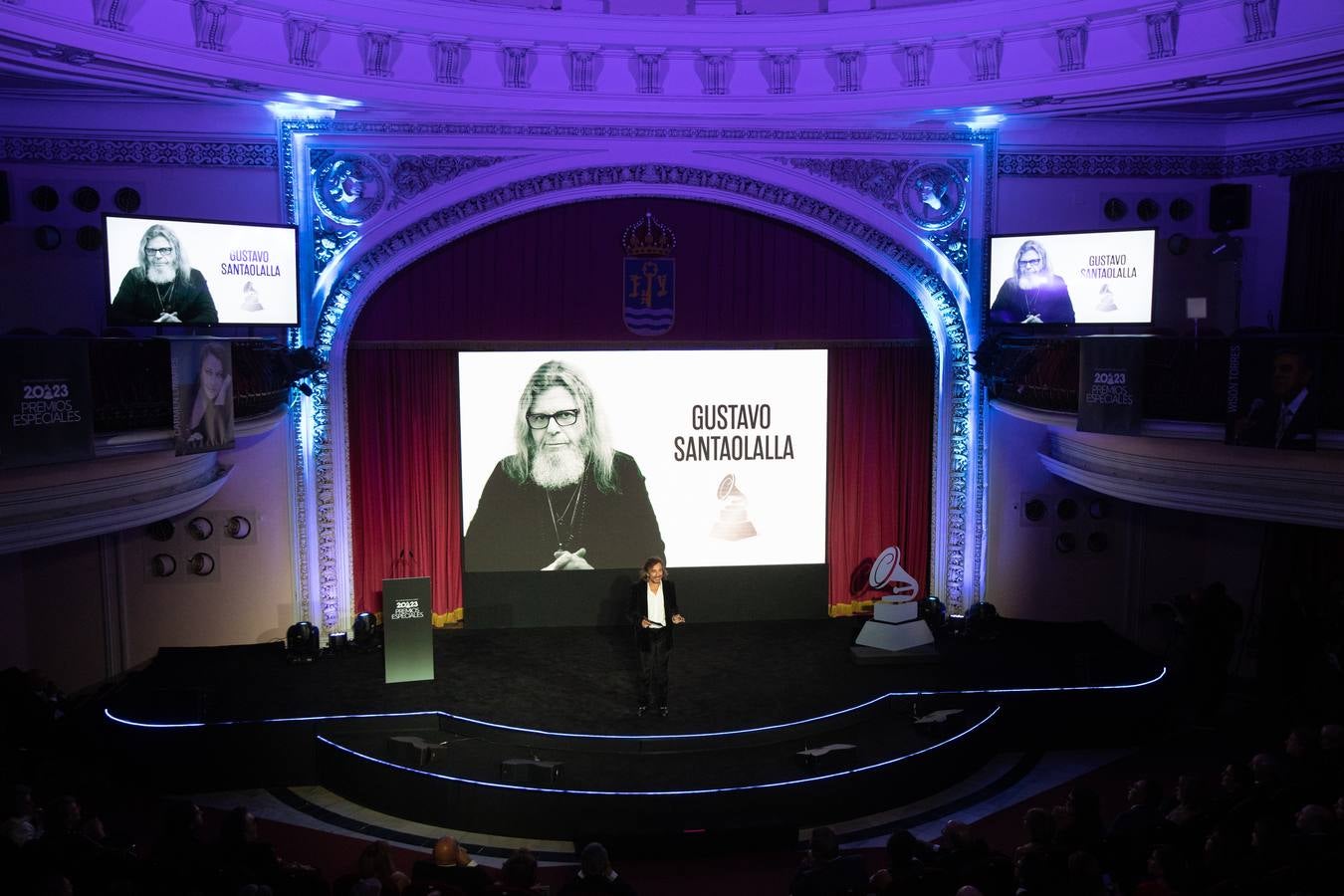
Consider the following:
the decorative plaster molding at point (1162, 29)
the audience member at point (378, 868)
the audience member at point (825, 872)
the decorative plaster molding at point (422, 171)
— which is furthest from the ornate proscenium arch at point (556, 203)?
the audience member at point (825, 872)

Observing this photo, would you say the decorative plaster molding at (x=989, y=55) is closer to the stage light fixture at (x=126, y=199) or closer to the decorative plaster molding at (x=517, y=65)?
the decorative plaster molding at (x=517, y=65)

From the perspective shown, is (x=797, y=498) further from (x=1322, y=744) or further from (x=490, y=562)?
(x=1322, y=744)

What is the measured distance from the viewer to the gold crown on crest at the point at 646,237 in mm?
12680

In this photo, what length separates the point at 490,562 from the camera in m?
13.0

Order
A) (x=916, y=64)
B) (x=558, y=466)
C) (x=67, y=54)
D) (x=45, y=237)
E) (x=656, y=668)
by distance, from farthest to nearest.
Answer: (x=558, y=466) < (x=916, y=64) < (x=45, y=237) < (x=656, y=668) < (x=67, y=54)

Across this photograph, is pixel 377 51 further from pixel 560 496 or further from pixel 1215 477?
pixel 1215 477

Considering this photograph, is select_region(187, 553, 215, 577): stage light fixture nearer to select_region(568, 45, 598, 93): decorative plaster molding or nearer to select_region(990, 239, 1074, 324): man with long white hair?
select_region(568, 45, 598, 93): decorative plaster molding

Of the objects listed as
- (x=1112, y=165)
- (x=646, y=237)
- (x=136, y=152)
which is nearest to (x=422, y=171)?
(x=646, y=237)

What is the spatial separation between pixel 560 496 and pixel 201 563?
376cm

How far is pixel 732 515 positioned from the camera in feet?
43.3

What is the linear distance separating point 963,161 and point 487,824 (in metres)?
8.33

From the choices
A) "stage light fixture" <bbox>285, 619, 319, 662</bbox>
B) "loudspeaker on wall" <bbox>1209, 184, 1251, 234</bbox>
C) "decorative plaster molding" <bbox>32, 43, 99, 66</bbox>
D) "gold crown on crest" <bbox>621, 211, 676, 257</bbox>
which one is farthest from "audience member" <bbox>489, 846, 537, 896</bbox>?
"loudspeaker on wall" <bbox>1209, 184, 1251, 234</bbox>

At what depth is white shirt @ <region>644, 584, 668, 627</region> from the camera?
10133mm

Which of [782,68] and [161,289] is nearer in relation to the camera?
[161,289]
